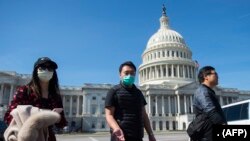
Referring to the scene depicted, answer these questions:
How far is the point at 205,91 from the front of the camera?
5797 mm

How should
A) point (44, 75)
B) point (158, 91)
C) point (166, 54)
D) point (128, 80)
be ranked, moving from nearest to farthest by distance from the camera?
point (44, 75)
point (128, 80)
point (158, 91)
point (166, 54)

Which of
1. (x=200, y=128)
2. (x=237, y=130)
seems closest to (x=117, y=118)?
(x=200, y=128)

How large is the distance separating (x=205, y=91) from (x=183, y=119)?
75.5m

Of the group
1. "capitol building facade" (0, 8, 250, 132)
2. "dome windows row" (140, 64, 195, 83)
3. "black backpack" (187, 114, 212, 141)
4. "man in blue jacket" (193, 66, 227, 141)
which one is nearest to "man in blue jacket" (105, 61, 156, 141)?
"black backpack" (187, 114, 212, 141)

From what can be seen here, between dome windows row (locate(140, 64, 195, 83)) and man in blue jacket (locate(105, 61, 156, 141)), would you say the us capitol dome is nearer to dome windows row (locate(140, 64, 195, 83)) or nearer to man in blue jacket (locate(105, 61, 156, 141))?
dome windows row (locate(140, 64, 195, 83))

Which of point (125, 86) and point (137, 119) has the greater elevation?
point (125, 86)

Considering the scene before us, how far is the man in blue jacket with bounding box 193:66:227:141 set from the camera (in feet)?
17.9

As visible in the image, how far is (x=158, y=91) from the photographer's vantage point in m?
84.1

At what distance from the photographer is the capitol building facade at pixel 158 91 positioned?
254 feet

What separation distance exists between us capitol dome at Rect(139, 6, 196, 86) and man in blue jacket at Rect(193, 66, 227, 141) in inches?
3265

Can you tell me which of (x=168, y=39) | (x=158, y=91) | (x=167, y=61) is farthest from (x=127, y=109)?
(x=168, y=39)

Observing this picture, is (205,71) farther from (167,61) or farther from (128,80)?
(167,61)

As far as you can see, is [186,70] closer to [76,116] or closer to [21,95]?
[76,116]

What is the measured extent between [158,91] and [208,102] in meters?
79.1
